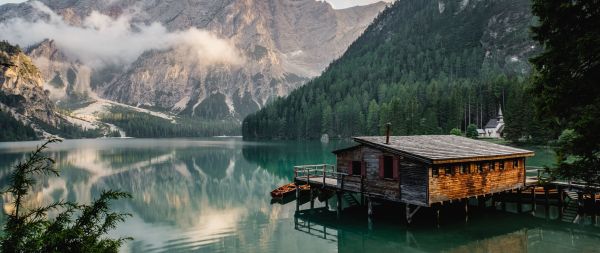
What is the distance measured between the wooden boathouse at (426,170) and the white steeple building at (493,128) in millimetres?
92667

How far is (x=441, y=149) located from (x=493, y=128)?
4034 inches

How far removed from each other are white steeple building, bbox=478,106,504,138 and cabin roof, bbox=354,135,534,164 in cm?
9238

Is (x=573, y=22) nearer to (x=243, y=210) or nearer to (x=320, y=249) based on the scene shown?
(x=320, y=249)

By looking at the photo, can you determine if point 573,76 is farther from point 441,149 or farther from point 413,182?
point 441,149

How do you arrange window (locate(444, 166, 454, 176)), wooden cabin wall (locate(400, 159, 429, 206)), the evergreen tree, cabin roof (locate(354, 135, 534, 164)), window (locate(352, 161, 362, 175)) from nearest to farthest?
1. the evergreen tree
2. wooden cabin wall (locate(400, 159, 429, 206))
3. cabin roof (locate(354, 135, 534, 164))
4. window (locate(444, 166, 454, 176))
5. window (locate(352, 161, 362, 175))

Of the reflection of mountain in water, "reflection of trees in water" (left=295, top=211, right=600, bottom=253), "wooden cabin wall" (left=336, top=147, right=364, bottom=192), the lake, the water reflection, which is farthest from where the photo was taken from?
"wooden cabin wall" (left=336, top=147, right=364, bottom=192)

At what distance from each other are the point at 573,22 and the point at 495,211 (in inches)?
1120

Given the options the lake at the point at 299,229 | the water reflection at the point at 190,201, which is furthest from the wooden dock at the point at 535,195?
the water reflection at the point at 190,201

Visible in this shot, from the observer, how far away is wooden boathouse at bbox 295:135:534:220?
1260 inches

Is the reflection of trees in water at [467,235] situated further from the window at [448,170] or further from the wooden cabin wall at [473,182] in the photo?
the window at [448,170]

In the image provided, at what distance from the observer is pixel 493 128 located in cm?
12681

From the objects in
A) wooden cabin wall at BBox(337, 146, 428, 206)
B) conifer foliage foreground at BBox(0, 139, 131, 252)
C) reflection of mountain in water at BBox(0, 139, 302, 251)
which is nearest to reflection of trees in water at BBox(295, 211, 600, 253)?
wooden cabin wall at BBox(337, 146, 428, 206)

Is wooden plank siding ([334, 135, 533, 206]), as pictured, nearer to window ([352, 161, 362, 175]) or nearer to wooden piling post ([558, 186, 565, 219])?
window ([352, 161, 362, 175])

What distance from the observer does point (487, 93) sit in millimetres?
140000
